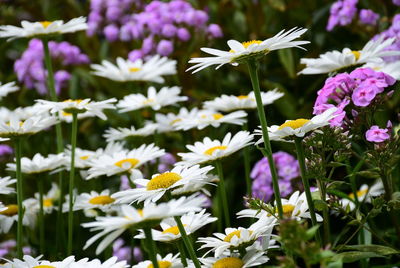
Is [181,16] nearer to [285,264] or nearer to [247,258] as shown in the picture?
[247,258]

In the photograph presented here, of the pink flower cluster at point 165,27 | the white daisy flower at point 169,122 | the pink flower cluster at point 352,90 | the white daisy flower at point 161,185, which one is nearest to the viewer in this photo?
the white daisy flower at point 161,185

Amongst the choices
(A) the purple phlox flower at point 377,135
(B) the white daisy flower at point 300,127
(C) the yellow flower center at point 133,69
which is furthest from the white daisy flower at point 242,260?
(C) the yellow flower center at point 133,69

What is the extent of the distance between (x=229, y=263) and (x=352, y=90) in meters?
0.53

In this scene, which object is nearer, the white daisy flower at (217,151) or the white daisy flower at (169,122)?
the white daisy flower at (217,151)

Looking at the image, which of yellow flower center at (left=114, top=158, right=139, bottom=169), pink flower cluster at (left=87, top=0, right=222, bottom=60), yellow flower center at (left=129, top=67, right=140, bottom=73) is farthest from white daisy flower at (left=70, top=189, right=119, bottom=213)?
pink flower cluster at (left=87, top=0, right=222, bottom=60)

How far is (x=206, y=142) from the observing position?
65.9 inches

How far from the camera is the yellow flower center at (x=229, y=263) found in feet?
3.93

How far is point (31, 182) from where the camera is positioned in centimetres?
296

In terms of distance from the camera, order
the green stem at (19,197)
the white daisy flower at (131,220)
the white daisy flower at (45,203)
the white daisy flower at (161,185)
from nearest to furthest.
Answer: the white daisy flower at (131,220) < the white daisy flower at (161,185) < the green stem at (19,197) < the white daisy flower at (45,203)

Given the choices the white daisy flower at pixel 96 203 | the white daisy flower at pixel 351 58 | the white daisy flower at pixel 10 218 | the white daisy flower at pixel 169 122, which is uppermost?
the white daisy flower at pixel 351 58

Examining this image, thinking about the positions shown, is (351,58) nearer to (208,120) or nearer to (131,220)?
(208,120)

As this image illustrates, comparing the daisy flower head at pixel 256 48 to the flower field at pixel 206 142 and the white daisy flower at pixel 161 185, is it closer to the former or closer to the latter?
the flower field at pixel 206 142

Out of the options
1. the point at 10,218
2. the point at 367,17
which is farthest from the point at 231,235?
the point at 367,17

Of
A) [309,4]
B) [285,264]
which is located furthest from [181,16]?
[285,264]
